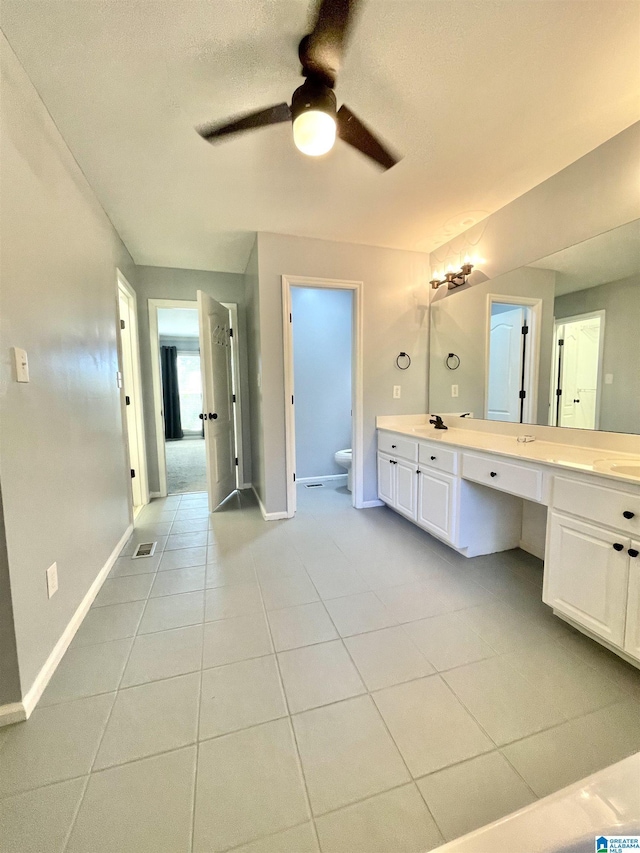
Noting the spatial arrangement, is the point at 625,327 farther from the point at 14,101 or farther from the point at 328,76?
the point at 14,101

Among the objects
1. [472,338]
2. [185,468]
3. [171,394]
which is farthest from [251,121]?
[171,394]

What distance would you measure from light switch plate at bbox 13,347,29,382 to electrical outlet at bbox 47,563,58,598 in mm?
796

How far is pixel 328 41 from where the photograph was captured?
117 centimetres

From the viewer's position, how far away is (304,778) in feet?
3.35

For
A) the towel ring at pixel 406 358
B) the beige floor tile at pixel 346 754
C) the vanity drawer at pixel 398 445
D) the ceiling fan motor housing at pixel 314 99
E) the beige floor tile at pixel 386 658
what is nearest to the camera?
the beige floor tile at pixel 346 754

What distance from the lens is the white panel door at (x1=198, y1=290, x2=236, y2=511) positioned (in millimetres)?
3156

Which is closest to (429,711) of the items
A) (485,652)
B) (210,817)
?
(485,652)

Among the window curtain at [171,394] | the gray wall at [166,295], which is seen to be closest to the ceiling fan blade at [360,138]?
the gray wall at [166,295]

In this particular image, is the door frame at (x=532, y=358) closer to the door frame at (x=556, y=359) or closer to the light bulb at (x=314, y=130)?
the door frame at (x=556, y=359)

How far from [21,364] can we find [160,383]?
254cm

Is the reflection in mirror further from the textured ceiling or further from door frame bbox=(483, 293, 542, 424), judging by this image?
the textured ceiling

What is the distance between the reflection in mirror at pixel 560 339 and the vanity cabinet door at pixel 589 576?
0.72 m

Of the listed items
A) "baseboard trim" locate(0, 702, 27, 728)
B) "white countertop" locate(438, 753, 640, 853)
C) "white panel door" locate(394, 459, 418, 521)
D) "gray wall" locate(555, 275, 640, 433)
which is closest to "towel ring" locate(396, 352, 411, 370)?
"white panel door" locate(394, 459, 418, 521)

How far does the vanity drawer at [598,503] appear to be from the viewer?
1.30m
